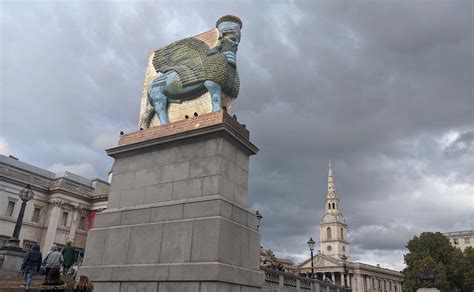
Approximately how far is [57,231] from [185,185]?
57822 mm

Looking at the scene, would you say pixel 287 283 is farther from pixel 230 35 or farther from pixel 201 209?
pixel 230 35

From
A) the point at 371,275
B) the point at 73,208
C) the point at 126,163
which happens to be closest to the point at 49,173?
the point at 73,208

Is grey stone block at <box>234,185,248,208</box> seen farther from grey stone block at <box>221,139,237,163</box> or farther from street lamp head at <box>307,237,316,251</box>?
street lamp head at <box>307,237,316,251</box>

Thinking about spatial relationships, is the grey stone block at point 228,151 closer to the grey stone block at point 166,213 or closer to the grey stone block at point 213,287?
the grey stone block at point 166,213

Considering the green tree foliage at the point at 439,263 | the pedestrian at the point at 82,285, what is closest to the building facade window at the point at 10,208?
the pedestrian at the point at 82,285

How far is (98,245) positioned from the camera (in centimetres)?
1099

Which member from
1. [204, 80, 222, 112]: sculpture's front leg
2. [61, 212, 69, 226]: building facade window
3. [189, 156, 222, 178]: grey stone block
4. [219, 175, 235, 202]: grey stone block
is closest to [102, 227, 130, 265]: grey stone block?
[189, 156, 222, 178]: grey stone block

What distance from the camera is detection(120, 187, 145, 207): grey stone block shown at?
1124cm

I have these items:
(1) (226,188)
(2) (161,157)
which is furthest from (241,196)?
(2) (161,157)

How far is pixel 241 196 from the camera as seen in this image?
11.0 m

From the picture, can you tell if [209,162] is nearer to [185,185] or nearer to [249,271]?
[185,185]

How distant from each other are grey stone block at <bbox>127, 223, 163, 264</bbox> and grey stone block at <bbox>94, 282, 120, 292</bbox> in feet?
2.27

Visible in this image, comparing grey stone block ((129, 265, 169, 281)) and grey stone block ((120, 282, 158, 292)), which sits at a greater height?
grey stone block ((129, 265, 169, 281))

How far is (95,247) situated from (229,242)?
426cm
